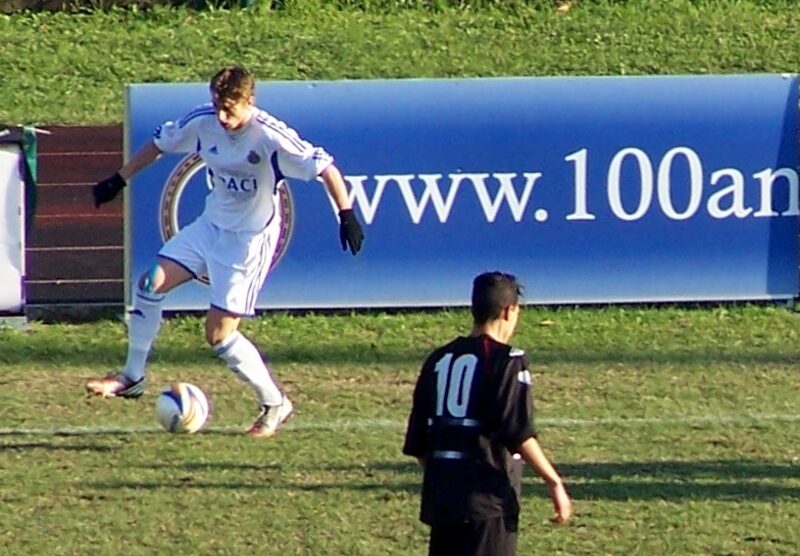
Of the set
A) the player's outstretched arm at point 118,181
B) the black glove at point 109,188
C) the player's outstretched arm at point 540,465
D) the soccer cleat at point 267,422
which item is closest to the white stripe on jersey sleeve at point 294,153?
the player's outstretched arm at point 118,181

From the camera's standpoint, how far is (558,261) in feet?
36.3

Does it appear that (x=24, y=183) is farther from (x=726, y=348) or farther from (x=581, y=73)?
(x=581, y=73)

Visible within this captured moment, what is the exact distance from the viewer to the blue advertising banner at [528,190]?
1092 cm

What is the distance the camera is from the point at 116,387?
862 cm

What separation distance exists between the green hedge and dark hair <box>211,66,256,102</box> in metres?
7.18

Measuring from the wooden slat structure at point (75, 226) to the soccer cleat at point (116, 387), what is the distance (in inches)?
98.9

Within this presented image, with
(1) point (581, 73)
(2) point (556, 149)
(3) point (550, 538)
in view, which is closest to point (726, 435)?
(3) point (550, 538)

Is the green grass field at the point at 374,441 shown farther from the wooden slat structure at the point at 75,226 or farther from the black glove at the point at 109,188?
the black glove at the point at 109,188

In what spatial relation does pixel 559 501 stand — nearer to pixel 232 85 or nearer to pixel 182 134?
pixel 232 85

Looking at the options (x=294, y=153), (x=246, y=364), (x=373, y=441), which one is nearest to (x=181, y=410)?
(x=246, y=364)

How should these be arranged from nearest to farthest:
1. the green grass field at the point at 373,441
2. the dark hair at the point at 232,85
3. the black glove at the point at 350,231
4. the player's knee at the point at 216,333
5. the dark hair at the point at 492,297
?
the dark hair at the point at 492,297 → the green grass field at the point at 373,441 → the dark hair at the point at 232,85 → the black glove at the point at 350,231 → the player's knee at the point at 216,333

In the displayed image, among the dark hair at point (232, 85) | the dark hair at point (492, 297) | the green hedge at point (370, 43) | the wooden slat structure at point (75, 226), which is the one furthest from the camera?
the green hedge at point (370, 43)

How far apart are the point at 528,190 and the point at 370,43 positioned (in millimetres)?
6242

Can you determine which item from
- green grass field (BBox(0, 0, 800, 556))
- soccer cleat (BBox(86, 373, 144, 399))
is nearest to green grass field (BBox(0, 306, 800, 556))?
green grass field (BBox(0, 0, 800, 556))
